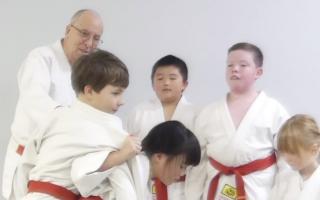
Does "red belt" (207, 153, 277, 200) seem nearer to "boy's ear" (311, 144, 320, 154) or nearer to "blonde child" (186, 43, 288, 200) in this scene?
"blonde child" (186, 43, 288, 200)

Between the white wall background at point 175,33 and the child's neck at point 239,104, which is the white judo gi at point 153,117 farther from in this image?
the white wall background at point 175,33

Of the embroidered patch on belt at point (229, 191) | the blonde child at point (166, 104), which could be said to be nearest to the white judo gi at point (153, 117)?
the blonde child at point (166, 104)

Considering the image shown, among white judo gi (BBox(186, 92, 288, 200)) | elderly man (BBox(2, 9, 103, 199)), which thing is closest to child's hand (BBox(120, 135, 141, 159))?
elderly man (BBox(2, 9, 103, 199))

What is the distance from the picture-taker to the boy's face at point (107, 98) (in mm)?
1438

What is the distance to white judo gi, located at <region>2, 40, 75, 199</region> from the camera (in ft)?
5.87

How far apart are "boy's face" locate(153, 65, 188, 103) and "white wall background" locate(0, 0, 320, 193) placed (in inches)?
13.2

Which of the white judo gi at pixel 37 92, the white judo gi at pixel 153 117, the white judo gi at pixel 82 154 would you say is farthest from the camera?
the white judo gi at pixel 153 117

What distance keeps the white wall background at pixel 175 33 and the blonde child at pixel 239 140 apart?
40 cm

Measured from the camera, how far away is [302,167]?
169 cm

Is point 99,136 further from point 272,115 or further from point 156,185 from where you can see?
point 272,115

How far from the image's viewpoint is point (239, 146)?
185 cm

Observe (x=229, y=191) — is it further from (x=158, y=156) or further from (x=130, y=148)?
(x=130, y=148)

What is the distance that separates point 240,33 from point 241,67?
0.50 metres

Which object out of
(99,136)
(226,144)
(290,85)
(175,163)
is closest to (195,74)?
(290,85)
